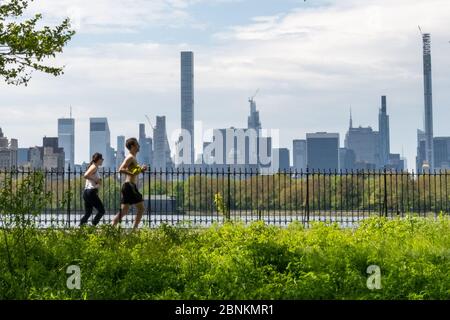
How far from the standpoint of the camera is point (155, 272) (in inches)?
390

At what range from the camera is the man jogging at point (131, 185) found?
49.0 feet

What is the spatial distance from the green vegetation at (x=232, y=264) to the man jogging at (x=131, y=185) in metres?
1.24

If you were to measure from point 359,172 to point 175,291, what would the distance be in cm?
1745

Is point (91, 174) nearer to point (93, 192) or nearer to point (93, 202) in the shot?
point (93, 192)

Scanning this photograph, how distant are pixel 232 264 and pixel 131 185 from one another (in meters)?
5.45

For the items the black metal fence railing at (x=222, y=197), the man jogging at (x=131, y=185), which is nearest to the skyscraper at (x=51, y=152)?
the black metal fence railing at (x=222, y=197)

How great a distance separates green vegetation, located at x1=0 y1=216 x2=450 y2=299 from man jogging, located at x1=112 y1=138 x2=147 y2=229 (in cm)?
124

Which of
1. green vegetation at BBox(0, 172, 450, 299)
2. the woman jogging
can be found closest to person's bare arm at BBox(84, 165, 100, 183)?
the woman jogging

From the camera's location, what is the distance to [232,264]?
391 inches

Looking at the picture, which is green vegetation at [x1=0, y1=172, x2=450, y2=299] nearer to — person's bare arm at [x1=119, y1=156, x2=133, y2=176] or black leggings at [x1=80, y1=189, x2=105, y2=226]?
person's bare arm at [x1=119, y1=156, x2=133, y2=176]

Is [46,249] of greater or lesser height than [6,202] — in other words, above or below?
below

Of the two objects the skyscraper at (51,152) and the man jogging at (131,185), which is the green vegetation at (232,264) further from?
the skyscraper at (51,152)
